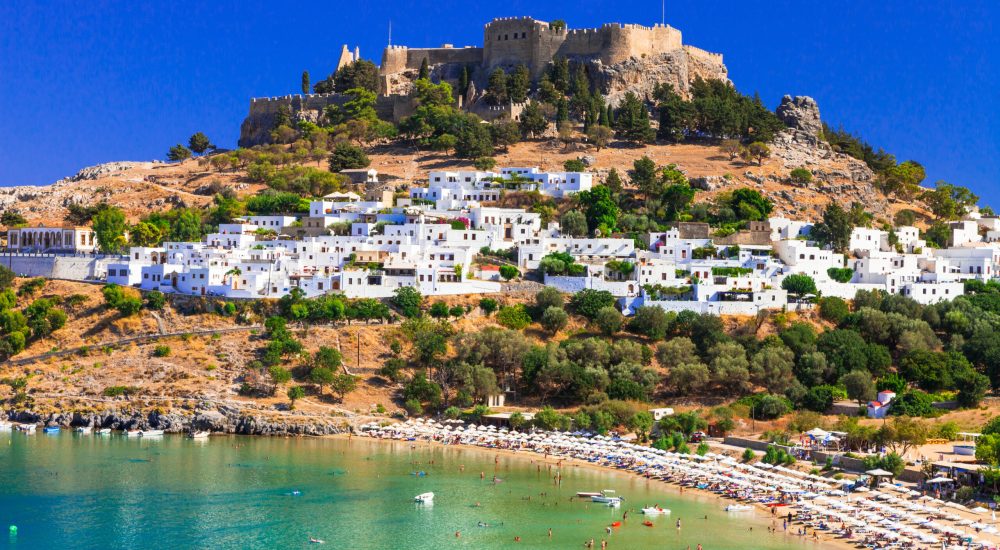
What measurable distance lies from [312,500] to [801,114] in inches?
1798

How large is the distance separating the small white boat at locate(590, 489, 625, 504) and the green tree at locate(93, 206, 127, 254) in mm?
28931

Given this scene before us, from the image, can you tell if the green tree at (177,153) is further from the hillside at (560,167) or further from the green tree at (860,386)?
the green tree at (860,386)

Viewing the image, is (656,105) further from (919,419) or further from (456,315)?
(919,419)

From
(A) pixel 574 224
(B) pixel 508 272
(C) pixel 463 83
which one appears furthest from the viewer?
(C) pixel 463 83

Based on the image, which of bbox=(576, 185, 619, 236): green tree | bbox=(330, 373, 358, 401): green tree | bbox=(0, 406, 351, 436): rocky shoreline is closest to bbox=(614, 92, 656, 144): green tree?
bbox=(576, 185, 619, 236): green tree

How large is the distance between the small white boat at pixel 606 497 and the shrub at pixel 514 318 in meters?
15.4

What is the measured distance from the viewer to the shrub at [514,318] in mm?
50844

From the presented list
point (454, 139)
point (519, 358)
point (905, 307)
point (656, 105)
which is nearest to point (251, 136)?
point (454, 139)

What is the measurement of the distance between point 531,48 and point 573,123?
5576 mm

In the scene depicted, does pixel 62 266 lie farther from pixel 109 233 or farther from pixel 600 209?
pixel 600 209

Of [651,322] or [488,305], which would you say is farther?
[488,305]

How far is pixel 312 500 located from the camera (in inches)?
1400

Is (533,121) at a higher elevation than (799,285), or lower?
higher


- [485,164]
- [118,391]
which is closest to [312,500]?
[118,391]
